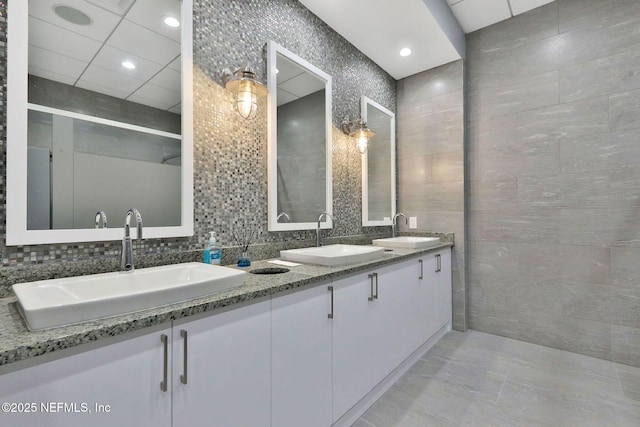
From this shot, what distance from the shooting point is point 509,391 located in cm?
187

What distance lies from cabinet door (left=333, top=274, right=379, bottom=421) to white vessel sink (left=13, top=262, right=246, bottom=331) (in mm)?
599

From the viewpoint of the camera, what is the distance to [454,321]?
2.89m

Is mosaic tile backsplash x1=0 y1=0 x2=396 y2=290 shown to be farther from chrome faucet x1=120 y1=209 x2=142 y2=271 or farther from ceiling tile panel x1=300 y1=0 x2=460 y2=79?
ceiling tile panel x1=300 y1=0 x2=460 y2=79

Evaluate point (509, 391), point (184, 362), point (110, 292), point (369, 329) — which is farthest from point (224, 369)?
point (509, 391)

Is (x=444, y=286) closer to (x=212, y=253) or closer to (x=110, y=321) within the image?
(x=212, y=253)

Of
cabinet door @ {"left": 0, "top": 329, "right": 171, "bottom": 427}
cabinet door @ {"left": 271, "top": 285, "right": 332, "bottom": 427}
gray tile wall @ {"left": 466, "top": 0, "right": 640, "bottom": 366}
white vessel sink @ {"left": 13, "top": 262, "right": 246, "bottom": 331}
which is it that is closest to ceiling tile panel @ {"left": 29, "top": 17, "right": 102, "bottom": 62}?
white vessel sink @ {"left": 13, "top": 262, "right": 246, "bottom": 331}

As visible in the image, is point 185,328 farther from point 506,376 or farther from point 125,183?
point 506,376

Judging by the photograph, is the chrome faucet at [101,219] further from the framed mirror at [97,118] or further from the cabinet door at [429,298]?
the cabinet door at [429,298]

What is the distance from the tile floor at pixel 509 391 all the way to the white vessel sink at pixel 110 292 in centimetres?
120

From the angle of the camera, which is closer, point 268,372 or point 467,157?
point 268,372

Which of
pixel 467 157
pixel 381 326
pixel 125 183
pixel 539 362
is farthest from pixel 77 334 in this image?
pixel 467 157

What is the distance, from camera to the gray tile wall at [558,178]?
2.22 m

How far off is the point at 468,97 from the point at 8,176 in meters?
3.33

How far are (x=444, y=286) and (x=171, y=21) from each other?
9.06 feet
